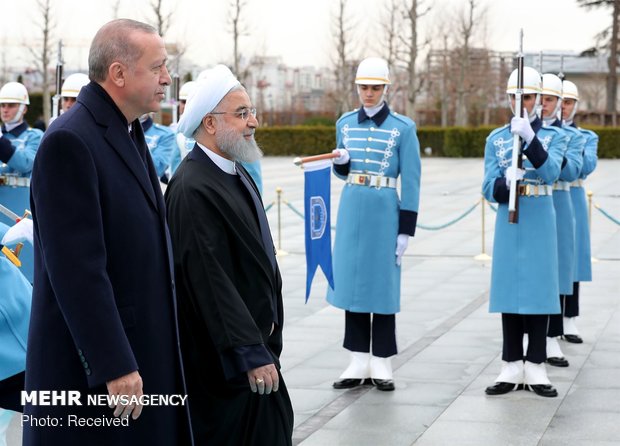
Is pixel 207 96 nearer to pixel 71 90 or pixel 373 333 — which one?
pixel 373 333

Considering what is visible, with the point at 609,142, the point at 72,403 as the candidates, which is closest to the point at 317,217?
the point at 72,403

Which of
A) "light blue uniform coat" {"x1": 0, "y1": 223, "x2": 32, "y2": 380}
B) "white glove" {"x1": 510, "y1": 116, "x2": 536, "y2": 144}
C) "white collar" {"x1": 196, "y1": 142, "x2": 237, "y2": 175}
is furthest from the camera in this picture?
"white glove" {"x1": 510, "y1": 116, "x2": 536, "y2": 144}

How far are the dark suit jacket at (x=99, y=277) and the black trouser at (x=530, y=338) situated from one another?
352 cm

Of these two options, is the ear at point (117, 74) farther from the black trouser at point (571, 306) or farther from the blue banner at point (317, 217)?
the black trouser at point (571, 306)

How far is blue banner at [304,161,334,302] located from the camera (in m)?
5.98

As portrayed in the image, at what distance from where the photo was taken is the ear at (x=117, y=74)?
3184mm

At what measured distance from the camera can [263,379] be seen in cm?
354

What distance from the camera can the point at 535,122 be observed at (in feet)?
21.5

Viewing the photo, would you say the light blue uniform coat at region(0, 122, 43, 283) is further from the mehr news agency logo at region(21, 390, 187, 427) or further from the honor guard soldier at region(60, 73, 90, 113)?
the mehr news agency logo at region(21, 390, 187, 427)

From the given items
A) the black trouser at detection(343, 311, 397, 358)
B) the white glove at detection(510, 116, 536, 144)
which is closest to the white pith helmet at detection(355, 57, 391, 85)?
the white glove at detection(510, 116, 536, 144)

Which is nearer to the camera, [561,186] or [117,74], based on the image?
[117,74]

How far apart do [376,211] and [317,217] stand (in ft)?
2.62

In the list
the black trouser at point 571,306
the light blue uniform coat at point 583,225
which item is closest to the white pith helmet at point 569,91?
the light blue uniform coat at point 583,225

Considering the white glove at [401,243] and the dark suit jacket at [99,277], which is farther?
Answer: the white glove at [401,243]
